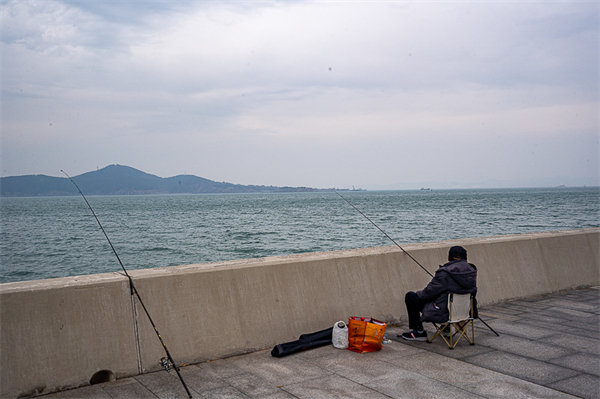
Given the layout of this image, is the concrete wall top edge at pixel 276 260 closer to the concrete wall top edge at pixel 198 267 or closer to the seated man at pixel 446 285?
the concrete wall top edge at pixel 198 267

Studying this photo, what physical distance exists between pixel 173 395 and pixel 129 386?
0.46 metres

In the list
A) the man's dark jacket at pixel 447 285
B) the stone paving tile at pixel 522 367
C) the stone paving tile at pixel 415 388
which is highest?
the man's dark jacket at pixel 447 285

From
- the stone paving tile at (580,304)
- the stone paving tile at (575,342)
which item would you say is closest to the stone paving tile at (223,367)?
the stone paving tile at (575,342)

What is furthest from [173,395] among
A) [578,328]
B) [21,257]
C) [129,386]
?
[21,257]

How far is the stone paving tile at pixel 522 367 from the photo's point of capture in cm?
409

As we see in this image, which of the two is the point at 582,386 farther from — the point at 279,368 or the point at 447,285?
the point at 279,368

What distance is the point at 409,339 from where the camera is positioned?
520cm

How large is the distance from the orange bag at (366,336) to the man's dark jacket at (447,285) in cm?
54

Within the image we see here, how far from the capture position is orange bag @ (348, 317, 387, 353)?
190 inches

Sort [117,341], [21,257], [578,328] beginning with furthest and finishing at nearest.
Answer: [21,257]
[578,328]
[117,341]

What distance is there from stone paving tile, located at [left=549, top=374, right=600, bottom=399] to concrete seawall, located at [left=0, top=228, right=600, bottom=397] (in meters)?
2.13

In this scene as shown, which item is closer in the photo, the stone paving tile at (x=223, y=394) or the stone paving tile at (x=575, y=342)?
the stone paving tile at (x=223, y=394)

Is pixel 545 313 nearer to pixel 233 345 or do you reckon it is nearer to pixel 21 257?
pixel 233 345

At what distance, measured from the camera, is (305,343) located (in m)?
4.89
